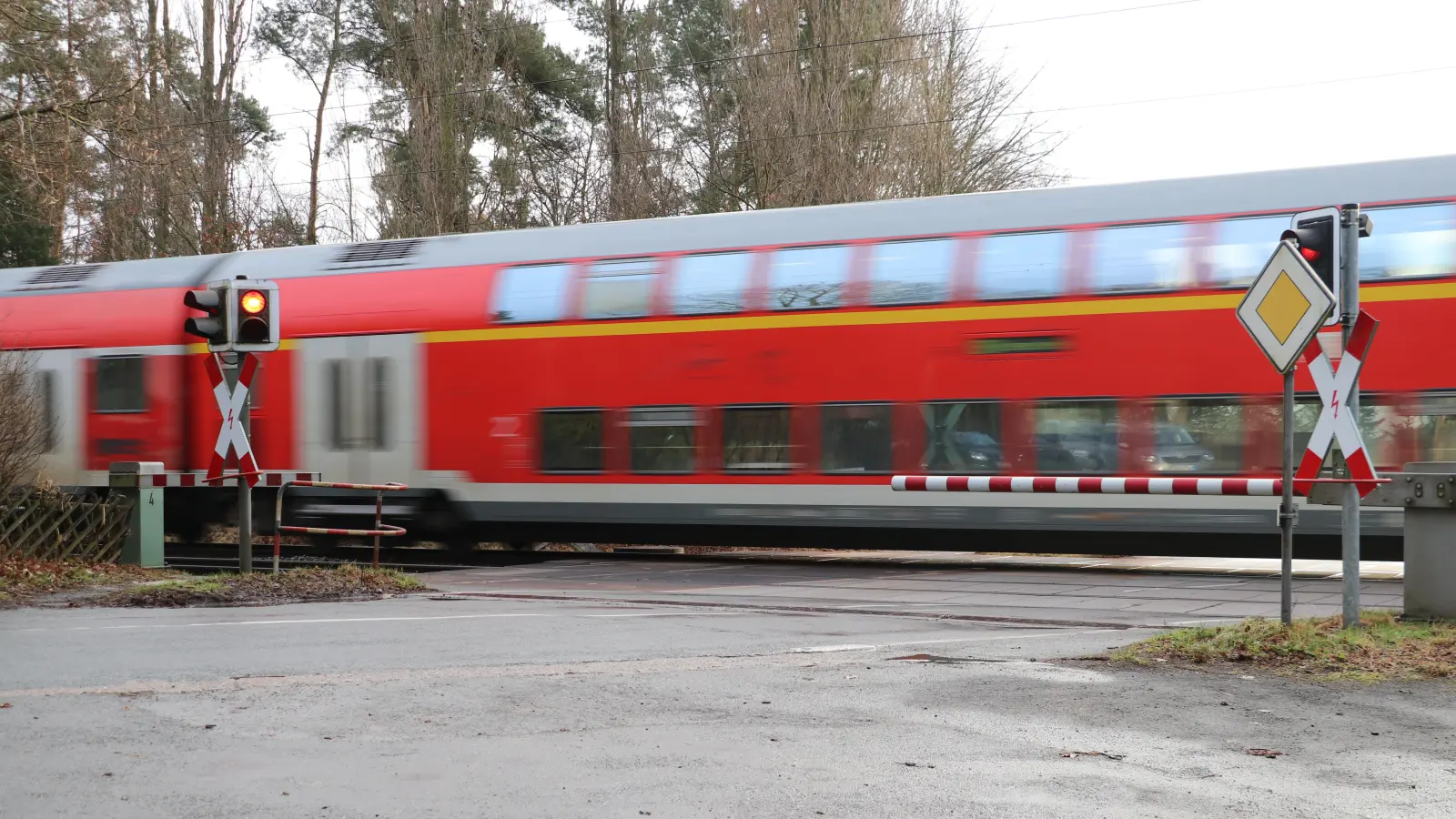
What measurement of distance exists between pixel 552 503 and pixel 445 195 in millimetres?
17213

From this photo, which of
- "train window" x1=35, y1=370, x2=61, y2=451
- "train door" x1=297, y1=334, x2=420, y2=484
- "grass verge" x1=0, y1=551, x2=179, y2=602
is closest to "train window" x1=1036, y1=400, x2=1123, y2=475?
"train door" x1=297, y1=334, x2=420, y2=484

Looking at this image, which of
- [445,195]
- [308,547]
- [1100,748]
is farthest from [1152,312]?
Answer: [445,195]

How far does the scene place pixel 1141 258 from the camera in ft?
48.5

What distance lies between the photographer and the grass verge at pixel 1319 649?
807 cm

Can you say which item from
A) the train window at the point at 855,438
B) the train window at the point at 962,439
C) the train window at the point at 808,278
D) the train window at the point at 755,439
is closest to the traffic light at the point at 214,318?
the train window at the point at 755,439

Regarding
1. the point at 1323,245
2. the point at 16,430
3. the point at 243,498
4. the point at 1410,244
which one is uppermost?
the point at 1410,244

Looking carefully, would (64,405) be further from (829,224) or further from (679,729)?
(679,729)

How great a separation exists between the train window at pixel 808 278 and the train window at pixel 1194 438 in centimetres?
355

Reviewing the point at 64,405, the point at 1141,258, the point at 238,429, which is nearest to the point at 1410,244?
the point at 1141,258

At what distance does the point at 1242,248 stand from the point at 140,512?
11.1m

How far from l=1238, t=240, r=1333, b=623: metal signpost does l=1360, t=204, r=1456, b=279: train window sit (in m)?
5.26

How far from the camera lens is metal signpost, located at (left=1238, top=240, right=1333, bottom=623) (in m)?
8.82

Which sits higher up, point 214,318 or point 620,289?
point 620,289

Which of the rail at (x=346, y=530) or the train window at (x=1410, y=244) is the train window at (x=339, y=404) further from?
the train window at (x=1410, y=244)
